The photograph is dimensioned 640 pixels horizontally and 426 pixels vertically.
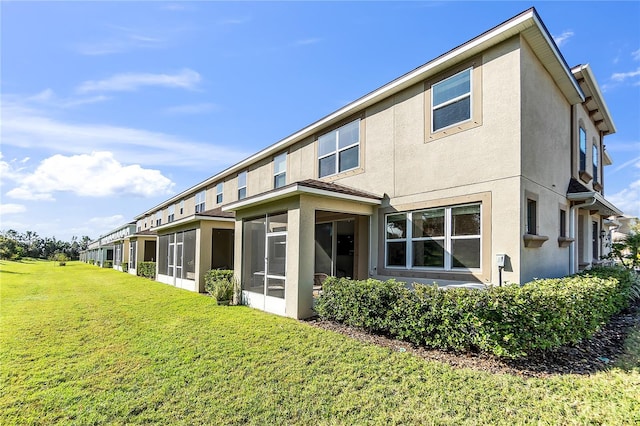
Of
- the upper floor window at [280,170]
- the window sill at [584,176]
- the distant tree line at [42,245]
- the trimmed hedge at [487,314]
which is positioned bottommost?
the distant tree line at [42,245]

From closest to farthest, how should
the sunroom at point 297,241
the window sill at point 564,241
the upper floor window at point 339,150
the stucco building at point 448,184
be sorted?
1. the stucco building at point 448,184
2. the sunroom at point 297,241
3. the window sill at point 564,241
4. the upper floor window at point 339,150

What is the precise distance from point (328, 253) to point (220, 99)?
704 centimetres

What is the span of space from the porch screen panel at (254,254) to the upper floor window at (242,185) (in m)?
A: 7.08

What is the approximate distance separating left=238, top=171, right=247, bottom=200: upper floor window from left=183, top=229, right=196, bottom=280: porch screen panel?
362 centimetres

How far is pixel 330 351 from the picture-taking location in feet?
19.1

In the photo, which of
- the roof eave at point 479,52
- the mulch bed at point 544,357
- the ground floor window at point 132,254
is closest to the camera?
the mulch bed at point 544,357

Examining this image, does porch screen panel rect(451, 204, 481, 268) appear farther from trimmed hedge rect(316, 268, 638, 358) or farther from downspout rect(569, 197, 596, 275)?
downspout rect(569, 197, 596, 275)

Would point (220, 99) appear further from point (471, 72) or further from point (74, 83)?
point (471, 72)

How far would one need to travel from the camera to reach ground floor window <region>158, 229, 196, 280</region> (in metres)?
15.8

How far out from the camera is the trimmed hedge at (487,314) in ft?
16.1

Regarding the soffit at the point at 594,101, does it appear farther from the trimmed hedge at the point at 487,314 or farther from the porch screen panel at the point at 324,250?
the porch screen panel at the point at 324,250

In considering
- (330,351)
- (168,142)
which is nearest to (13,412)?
(330,351)

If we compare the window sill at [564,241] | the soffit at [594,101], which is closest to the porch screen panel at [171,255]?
the window sill at [564,241]

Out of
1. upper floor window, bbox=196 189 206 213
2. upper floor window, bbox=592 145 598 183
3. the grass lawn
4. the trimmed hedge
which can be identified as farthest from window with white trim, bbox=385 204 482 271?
upper floor window, bbox=196 189 206 213
